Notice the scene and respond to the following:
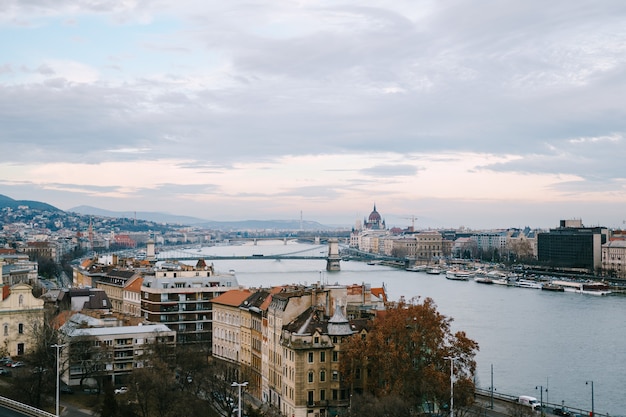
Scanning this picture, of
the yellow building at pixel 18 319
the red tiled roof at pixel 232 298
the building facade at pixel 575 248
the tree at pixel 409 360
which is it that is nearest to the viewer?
the tree at pixel 409 360

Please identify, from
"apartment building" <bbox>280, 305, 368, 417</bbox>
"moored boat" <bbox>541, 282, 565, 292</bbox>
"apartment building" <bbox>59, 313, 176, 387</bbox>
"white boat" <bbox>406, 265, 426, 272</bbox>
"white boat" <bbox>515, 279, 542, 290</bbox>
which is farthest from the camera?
"white boat" <bbox>406, 265, 426, 272</bbox>

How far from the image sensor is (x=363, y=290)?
2572cm

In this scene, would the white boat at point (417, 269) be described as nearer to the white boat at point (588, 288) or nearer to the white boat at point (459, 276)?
the white boat at point (459, 276)

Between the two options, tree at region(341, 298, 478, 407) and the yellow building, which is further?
the yellow building

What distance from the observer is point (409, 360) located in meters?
19.5

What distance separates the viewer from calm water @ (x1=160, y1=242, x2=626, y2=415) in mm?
25953

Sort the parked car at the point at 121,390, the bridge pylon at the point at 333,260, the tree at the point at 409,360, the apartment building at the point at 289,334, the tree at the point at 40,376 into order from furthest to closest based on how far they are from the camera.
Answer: the bridge pylon at the point at 333,260 → the parked car at the point at 121,390 → the apartment building at the point at 289,334 → the tree at the point at 40,376 → the tree at the point at 409,360

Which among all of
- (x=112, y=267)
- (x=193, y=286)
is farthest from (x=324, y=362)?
(x=112, y=267)

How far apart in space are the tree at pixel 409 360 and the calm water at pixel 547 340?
6204mm

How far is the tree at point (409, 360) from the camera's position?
18.9 m

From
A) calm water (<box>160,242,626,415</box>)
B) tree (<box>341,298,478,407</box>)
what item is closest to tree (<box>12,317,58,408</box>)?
tree (<box>341,298,478,407</box>)

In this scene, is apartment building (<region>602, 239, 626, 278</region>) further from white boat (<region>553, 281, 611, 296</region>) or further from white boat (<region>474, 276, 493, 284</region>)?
white boat (<region>474, 276, 493, 284</region>)

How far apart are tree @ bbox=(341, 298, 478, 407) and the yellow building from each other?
38.9 ft

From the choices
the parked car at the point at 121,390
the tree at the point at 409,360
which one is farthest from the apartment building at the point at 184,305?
the tree at the point at 409,360
